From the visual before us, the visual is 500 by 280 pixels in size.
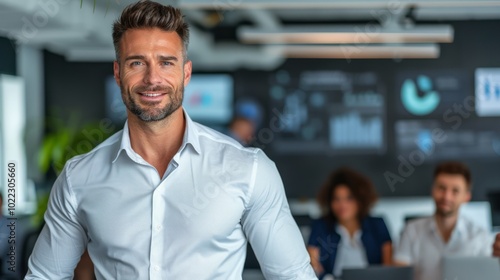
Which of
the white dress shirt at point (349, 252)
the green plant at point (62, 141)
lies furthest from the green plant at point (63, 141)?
the white dress shirt at point (349, 252)

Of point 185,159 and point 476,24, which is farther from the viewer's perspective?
point 476,24

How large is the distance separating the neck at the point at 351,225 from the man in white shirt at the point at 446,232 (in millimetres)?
380

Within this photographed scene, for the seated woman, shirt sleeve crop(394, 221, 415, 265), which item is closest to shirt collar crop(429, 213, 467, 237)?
shirt sleeve crop(394, 221, 415, 265)

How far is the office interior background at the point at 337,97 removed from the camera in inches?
368

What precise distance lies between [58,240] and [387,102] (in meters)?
8.11

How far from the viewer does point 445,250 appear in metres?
4.56

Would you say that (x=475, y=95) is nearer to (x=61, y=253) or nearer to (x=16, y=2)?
(x=16, y=2)

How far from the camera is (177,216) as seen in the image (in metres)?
1.64

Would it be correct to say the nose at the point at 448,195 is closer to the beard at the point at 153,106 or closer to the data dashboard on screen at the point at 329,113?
the beard at the point at 153,106

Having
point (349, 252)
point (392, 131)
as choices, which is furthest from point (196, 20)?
point (349, 252)

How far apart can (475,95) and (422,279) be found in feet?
17.6

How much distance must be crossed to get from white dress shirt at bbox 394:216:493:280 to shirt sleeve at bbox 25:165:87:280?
3068 millimetres

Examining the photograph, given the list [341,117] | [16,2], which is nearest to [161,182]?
[16,2]

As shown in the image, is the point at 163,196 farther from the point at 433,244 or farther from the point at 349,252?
the point at 349,252
